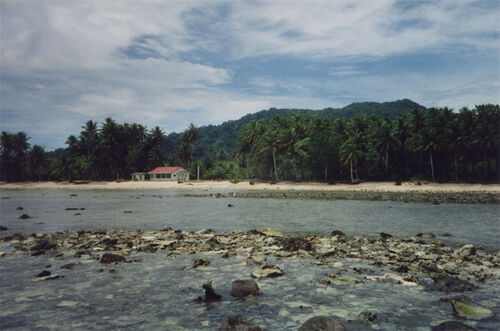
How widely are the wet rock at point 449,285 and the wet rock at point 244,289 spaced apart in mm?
4134

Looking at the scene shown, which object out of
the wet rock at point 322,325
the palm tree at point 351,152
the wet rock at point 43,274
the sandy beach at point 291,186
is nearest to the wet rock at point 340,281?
the wet rock at point 322,325

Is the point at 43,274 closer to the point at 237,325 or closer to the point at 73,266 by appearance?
the point at 73,266

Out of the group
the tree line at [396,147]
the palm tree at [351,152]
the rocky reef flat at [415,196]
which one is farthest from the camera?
the palm tree at [351,152]

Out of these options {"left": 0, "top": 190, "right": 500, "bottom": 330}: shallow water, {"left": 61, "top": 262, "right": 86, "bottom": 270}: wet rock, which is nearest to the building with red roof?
{"left": 0, "top": 190, "right": 500, "bottom": 330}: shallow water

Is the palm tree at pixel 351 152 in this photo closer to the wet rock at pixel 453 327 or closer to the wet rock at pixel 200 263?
the wet rock at pixel 200 263

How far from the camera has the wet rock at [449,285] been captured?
7.78m

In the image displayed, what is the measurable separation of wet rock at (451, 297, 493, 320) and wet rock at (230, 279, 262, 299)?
13.1 ft

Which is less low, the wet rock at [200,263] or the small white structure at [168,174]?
the small white structure at [168,174]

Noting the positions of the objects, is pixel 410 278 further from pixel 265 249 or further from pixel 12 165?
pixel 12 165

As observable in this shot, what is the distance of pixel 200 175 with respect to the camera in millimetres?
109312

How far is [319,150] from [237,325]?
72492 mm

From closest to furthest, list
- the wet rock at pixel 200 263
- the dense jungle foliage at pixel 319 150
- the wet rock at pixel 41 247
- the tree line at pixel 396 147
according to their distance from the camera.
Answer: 1. the wet rock at pixel 200 263
2. the wet rock at pixel 41 247
3. the tree line at pixel 396 147
4. the dense jungle foliage at pixel 319 150

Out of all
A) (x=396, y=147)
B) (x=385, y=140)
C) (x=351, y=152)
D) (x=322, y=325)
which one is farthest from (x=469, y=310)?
(x=396, y=147)

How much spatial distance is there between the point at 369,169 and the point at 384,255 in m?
68.9
